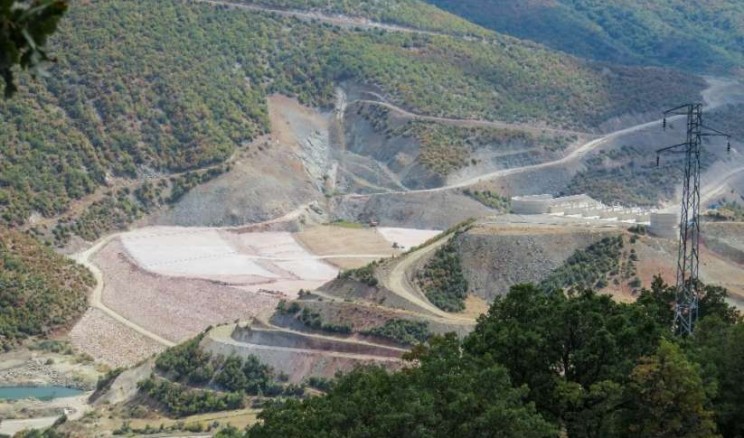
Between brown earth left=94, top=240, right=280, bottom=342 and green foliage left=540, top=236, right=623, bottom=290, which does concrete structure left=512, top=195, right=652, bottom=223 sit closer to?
green foliage left=540, top=236, right=623, bottom=290

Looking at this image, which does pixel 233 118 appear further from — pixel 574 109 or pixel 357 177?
pixel 574 109

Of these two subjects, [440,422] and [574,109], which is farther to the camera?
[574,109]

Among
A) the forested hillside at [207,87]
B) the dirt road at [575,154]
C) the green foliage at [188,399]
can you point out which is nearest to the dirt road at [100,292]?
the forested hillside at [207,87]

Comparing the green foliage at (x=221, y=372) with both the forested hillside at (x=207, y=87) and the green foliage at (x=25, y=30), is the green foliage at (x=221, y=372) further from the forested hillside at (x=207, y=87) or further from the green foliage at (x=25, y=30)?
the green foliage at (x=25, y=30)

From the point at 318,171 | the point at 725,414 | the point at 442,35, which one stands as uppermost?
the point at 442,35

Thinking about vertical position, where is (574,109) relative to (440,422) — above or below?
above

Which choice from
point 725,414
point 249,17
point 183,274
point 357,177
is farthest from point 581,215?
point 249,17
